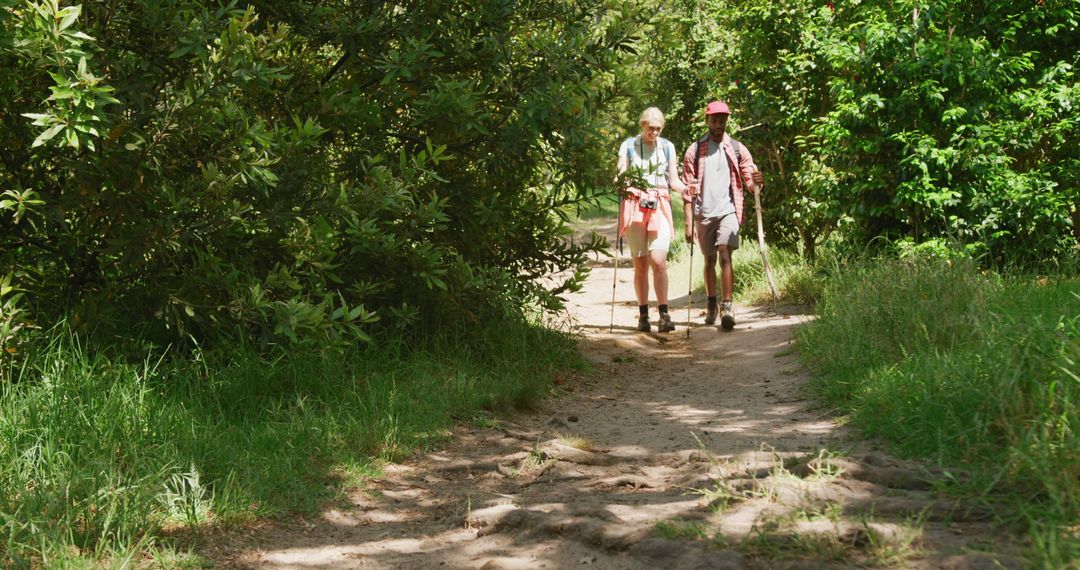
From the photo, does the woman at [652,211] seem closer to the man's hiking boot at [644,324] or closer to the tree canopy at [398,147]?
the man's hiking boot at [644,324]

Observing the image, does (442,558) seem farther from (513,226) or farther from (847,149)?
(847,149)

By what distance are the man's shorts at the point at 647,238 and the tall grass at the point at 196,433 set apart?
3.45 m

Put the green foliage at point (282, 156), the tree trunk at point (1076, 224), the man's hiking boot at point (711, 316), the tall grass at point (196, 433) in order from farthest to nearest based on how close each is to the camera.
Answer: the man's hiking boot at point (711, 316)
the tree trunk at point (1076, 224)
the green foliage at point (282, 156)
the tall grass at point (196, 433)

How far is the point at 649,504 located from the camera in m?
4.45

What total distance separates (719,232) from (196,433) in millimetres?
6506

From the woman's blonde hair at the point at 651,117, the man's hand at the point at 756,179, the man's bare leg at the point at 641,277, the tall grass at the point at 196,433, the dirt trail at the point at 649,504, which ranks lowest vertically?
the dirt trail at the point at 649,504

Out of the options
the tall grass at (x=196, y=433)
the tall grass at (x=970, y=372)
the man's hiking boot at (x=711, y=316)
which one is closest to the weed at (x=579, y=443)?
the tall grass at (x=196, y=433)

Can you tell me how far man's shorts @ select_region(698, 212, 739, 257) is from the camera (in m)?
10.3

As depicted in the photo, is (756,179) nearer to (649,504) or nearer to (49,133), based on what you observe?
(649,504)

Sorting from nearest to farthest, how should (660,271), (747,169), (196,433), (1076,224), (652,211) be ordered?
(196,433), (1076,224), (652,211), (660,271), (747,169)

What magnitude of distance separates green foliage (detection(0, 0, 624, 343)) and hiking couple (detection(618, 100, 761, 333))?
7.70 ft

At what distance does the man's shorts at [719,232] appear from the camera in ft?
33.9

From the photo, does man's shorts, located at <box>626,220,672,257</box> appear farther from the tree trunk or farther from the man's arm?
the tree trunk

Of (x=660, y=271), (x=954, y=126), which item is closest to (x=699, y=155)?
(x=660, y=271)
